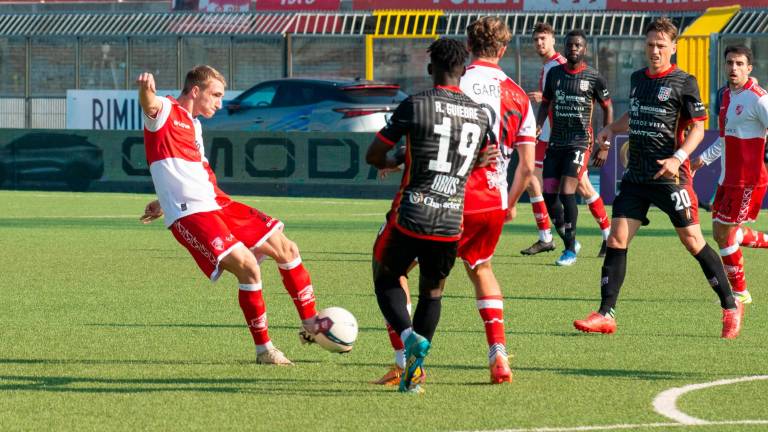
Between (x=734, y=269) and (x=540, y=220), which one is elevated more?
(x=734, y=269)

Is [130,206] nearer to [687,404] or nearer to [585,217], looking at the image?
[585,217]

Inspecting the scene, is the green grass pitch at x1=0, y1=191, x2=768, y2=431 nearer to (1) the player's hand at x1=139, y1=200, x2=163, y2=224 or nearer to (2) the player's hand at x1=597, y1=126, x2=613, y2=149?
(1) the player's hand at x1=139, y1=200, x2=163, y2=224

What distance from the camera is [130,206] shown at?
76.5 feet

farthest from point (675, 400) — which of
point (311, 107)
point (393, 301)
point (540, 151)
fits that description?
point (311, 107)

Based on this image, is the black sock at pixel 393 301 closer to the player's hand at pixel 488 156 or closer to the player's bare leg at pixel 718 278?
the player's hand at pixel 488 156

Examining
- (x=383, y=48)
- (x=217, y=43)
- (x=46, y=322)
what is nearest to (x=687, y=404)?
(x=46, y=322)

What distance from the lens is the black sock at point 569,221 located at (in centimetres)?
1498

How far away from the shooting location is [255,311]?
8766mm

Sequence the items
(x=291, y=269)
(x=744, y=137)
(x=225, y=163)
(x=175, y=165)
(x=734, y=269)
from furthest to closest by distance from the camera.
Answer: (x=225, y=163), (x=744, y=137), (x=734, y=269), (x=291, y=269), (x=175, y=165)

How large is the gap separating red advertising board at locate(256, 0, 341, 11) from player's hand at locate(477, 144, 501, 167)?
99.5 feet

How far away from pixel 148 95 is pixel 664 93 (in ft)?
11.0

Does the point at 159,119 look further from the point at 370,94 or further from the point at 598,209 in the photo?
the point at 370,94

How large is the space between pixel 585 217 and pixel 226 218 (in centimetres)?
1346

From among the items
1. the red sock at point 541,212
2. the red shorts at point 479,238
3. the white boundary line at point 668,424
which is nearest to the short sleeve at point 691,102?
the red shorts at point 479,238
